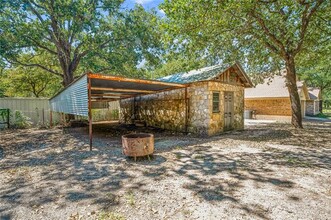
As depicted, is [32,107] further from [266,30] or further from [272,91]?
[272,91]

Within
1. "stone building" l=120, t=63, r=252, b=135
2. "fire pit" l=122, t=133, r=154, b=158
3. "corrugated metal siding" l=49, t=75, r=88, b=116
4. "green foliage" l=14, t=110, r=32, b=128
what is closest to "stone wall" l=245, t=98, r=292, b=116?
"stone building" l=120, t=63, r=252, b=135

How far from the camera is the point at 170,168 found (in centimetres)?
439

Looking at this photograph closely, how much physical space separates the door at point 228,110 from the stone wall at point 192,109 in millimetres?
329

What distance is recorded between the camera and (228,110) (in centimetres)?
1002

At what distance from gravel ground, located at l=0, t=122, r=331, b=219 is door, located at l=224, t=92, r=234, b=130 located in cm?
410

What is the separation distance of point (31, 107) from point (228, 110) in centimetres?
1377

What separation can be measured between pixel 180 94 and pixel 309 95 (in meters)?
20.8

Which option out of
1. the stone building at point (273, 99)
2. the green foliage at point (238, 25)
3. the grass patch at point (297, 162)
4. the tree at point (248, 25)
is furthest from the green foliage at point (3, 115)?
the stone building at point (273, 99)

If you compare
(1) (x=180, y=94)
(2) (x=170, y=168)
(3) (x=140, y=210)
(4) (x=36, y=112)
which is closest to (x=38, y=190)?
(3) (x=140, y=210)

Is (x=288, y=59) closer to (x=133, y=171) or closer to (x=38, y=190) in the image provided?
(x=133, y=171)

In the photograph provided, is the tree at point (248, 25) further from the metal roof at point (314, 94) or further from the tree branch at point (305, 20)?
the metal roof at point (314, 94)

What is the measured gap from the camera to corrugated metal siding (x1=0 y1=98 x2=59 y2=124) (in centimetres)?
1262

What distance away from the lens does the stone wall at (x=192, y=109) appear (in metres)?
8.69

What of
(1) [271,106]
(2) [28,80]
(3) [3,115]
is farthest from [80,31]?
(1) [271,106]
